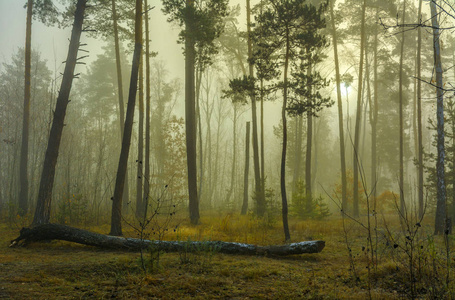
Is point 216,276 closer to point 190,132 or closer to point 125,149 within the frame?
point 125,149

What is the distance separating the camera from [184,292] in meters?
4.46

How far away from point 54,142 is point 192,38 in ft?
22.4

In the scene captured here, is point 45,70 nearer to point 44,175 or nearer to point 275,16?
point 44,175

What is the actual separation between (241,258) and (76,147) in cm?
2665

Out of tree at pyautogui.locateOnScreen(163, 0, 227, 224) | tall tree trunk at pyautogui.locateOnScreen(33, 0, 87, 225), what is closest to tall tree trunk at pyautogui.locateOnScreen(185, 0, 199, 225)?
tree at pyautogui.locateOnScreen(163, 0, 227, 224)

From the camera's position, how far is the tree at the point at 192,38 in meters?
11.6

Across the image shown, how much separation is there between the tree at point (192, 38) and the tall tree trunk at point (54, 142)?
3.75m

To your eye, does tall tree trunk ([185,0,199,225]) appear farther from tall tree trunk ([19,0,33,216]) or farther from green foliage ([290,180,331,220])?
tall tree trunk ([19,0,33,216])

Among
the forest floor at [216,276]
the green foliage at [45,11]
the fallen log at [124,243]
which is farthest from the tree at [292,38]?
the green foliage at [45,11]

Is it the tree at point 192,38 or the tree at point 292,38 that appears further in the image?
the tree at point 192,38

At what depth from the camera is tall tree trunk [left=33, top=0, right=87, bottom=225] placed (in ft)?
29.2

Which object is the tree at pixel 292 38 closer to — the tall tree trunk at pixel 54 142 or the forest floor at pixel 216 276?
the forest floor at pixel 216 276

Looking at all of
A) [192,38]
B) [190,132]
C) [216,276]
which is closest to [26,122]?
[190,132]

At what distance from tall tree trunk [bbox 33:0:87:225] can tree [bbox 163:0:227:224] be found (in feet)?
12.3
